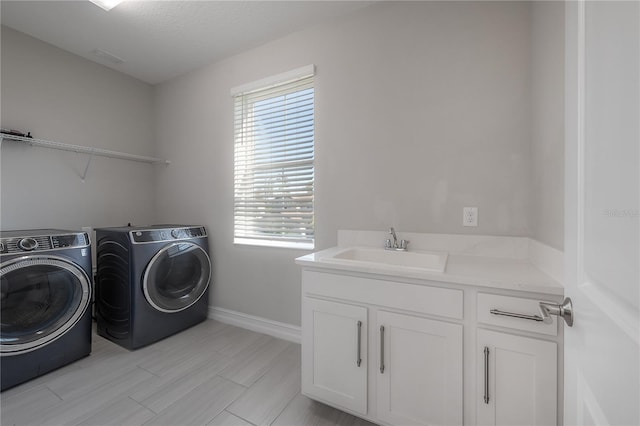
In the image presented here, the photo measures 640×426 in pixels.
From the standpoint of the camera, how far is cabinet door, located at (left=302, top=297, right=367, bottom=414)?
1299 mm

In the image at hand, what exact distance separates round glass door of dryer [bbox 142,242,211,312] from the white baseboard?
0.29m

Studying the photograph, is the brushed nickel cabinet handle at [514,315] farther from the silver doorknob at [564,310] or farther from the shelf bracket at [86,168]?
the shelf bracket at [86,168]

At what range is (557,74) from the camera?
1.11 m

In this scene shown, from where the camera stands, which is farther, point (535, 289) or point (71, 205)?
point (71, 205)

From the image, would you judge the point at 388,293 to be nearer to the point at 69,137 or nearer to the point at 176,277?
the point at 176,277

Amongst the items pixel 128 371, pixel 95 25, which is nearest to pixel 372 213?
pixel 128 371

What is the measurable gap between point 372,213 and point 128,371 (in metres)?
2.03

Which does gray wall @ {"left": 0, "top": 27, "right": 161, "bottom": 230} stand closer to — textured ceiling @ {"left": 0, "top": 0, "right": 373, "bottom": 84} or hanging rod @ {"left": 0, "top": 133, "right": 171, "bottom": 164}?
hanging rod @ {"left": 0, "top": 133, "right": 171, "bottom": 164}

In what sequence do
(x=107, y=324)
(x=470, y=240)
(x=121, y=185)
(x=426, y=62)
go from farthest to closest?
1. (x=121, y=185)
2. (x=107, y=324)
3. (x=426, y=62)
4. (x=470, y=240)

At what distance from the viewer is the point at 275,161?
7.64 ft

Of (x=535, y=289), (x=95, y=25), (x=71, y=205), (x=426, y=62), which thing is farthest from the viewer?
(x=71, y=205)

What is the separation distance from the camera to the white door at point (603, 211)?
398 millimetres

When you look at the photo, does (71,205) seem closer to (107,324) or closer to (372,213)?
(107,324)

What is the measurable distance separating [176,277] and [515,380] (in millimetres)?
2447
